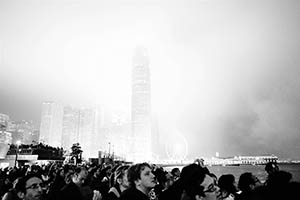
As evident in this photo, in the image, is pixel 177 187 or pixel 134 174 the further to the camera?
pixel 134 174

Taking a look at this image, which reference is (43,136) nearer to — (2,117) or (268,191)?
(2,117)

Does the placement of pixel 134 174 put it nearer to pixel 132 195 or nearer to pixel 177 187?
pixel 132 195

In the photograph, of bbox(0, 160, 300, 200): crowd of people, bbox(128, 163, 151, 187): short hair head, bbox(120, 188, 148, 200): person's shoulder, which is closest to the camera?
bbox(0, 160, 300, 200): crowd of people

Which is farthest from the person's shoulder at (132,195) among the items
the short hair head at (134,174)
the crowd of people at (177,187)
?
the short hair head at (134,174)

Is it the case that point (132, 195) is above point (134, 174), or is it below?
below

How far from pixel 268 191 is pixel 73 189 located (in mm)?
3148

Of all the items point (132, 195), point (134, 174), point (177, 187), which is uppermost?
point (134, 174)

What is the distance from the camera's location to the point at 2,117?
18038 cm

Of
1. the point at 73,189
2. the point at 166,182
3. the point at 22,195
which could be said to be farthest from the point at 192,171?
the point at 166,182

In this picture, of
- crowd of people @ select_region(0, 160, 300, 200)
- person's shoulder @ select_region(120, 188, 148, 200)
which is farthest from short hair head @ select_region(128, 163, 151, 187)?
person's shoulder @ select_region(120, 188, 148, 200)

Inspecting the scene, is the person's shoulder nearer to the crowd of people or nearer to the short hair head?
the crowd of people

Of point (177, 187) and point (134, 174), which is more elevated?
point (134, 174)

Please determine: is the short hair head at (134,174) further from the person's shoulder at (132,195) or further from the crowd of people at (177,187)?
the person's shoulder at (132,195)

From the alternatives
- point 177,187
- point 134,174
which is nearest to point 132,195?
point 177,187
